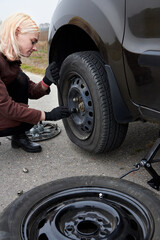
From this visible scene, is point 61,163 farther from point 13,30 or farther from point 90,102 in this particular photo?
point 13,30

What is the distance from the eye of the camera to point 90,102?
2.30 m

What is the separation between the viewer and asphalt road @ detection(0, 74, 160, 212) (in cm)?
220

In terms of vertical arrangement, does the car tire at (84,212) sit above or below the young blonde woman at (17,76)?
below

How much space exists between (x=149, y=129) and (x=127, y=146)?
0.49 metres

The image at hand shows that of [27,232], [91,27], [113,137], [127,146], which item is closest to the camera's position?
[27,232]

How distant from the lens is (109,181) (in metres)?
1.66

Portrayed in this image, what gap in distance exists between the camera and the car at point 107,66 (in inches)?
65.6

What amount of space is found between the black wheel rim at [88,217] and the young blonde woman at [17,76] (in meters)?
0.92

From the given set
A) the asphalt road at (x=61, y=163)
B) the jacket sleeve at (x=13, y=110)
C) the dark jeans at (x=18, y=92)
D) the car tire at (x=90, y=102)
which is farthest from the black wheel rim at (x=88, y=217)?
the dark jeans at (x=18, y=92)

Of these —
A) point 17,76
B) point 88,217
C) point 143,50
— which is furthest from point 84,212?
point 17,76

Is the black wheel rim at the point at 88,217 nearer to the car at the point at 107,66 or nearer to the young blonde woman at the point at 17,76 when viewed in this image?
the car at the point at 107,66

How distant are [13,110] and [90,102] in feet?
1.90

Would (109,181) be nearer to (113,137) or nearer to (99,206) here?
(99,206)

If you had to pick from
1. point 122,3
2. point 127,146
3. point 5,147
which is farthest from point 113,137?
point 5,147
